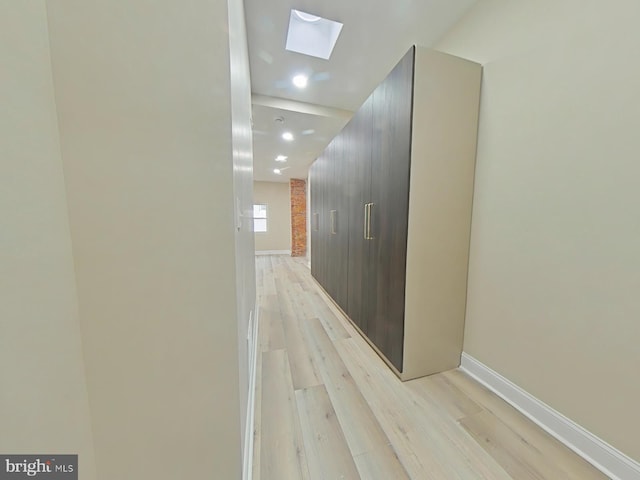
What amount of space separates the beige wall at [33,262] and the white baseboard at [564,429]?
2.07 meters

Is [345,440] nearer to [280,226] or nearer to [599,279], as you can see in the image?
[599,279]

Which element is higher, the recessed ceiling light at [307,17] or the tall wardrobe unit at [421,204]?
the recessed ceiling light at [307,17]

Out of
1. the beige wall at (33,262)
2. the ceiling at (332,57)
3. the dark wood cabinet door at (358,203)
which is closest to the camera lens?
the beige wall at (33,262)

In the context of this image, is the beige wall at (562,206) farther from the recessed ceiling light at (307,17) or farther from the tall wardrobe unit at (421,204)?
the recessed ceiling light at (307,17)

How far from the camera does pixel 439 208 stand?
158 centimetres

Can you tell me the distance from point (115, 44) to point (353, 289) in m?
2.31

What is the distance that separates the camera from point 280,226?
7.83 meters

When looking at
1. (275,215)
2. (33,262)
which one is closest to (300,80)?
(33,262)

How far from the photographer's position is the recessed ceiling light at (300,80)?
2551 mm

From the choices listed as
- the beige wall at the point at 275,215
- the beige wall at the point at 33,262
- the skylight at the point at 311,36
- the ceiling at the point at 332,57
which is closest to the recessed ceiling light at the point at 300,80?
the ceiling at the point at 332,57

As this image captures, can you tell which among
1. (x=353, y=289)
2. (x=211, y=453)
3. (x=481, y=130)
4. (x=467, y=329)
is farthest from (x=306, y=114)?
(x=211, y=453)

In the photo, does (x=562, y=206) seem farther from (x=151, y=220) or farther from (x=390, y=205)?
(x=151, y=220)

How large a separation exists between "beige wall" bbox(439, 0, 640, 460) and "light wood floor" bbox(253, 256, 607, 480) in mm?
273

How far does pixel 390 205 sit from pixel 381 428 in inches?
55.8
